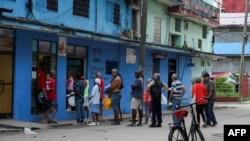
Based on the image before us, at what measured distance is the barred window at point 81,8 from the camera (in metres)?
19.8

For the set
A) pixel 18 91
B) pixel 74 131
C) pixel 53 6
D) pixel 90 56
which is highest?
pixel 53 6

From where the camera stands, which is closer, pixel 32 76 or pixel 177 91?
pixel 177 91

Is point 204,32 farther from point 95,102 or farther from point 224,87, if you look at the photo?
point 95,102

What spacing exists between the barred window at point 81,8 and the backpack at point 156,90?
5.39 m

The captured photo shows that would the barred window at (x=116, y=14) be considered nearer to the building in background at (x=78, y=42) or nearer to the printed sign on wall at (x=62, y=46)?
the building in background at (x=78, y=42)

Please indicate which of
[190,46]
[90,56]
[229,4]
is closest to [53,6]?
[90,56]

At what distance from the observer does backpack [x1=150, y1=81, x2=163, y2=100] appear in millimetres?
16328

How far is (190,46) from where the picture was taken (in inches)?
1273

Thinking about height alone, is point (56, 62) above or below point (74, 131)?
above

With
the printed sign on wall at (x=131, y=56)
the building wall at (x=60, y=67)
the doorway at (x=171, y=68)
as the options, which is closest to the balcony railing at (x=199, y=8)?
the doorway at (x=171, y=68)

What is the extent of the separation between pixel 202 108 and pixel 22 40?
6584 mm

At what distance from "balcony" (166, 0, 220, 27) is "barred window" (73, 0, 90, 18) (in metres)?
8.77

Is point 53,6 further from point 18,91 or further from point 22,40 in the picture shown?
point 18,91

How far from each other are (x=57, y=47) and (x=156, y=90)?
4.63 meters
